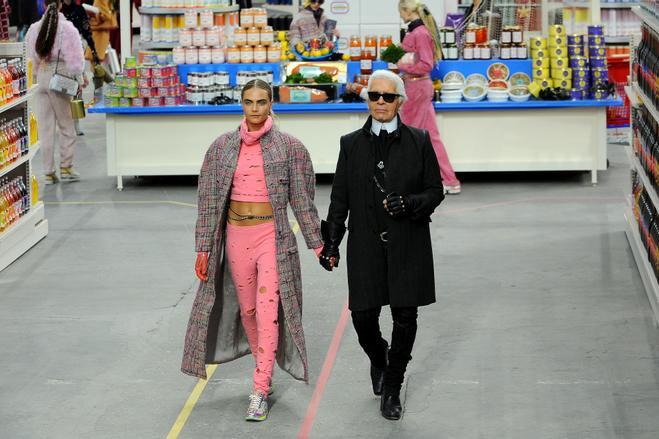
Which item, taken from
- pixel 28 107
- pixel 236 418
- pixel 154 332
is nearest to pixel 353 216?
pixel 236 418

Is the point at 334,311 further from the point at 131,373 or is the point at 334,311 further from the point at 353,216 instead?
the point at 353,216

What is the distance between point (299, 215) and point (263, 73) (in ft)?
23.1

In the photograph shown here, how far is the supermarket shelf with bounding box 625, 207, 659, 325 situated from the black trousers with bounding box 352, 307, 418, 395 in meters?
2.35

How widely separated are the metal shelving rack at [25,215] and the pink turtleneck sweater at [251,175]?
4.05m

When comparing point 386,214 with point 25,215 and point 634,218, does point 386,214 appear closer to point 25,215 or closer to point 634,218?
point 634,218

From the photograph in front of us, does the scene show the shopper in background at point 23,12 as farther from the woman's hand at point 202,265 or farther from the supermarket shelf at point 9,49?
the woman's hand at point 202,265

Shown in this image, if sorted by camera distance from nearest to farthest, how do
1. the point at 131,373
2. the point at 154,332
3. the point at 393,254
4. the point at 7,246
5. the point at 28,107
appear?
the point at 393,254 → the point at 131,373 → the point at 154,332 → the point at 7,246 → the point at 28,107

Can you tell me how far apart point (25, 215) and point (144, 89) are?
275 centimetres

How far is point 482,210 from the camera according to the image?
455 inches

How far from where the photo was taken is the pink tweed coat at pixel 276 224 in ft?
20.2

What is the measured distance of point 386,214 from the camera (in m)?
5.95

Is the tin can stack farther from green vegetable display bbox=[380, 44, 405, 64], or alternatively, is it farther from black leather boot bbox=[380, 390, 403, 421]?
black leather boot bbox=[380, 390, 403, 421]

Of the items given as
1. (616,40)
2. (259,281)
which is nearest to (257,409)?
(259,281)

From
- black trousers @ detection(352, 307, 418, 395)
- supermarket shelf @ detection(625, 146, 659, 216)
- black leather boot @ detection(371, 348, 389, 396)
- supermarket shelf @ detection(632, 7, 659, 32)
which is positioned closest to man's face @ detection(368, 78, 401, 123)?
black trousers @ detection(352, 307, 418, 395)
